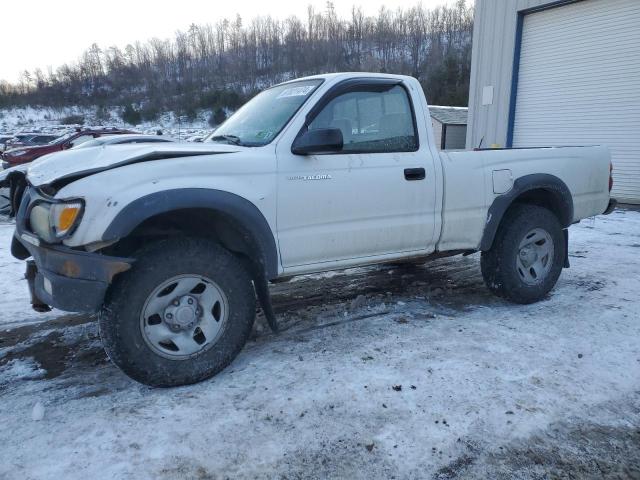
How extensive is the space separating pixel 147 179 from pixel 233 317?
100 centimetres

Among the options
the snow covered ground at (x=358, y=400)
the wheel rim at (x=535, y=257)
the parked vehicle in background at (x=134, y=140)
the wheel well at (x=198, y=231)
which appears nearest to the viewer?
the snow covered ground at (x=358, y=400)

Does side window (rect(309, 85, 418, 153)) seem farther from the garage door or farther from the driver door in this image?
the garage door

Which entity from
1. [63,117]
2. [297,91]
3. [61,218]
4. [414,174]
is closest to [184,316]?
[61,218]

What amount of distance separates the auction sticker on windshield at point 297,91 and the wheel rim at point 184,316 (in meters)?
1.56

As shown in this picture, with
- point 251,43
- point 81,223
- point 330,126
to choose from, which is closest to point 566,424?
point 330,126

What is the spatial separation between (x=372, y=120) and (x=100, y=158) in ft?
6.42

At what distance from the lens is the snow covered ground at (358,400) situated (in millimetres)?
2355

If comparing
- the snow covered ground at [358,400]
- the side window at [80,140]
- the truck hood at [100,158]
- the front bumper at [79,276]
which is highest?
the truck hood at [100,158]

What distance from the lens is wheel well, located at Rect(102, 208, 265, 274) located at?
9.87 feet

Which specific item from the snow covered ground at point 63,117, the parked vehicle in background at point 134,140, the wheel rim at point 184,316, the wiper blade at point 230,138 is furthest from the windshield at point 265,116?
the snow covered ground at point 63,117

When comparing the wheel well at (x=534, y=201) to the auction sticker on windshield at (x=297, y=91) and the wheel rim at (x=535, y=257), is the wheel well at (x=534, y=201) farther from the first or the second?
the auction sticker on windshield at (x=297, y=91)

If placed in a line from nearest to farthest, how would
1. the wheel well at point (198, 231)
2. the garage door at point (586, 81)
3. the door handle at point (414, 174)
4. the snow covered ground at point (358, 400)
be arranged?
the snow covered ground at point (358, 400) < the wheel well at point (198, 231) < the door handle at point (414, 174) < the garage door at point (586, 81)

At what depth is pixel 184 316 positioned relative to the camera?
298 centimetres

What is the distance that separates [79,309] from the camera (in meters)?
2.66
